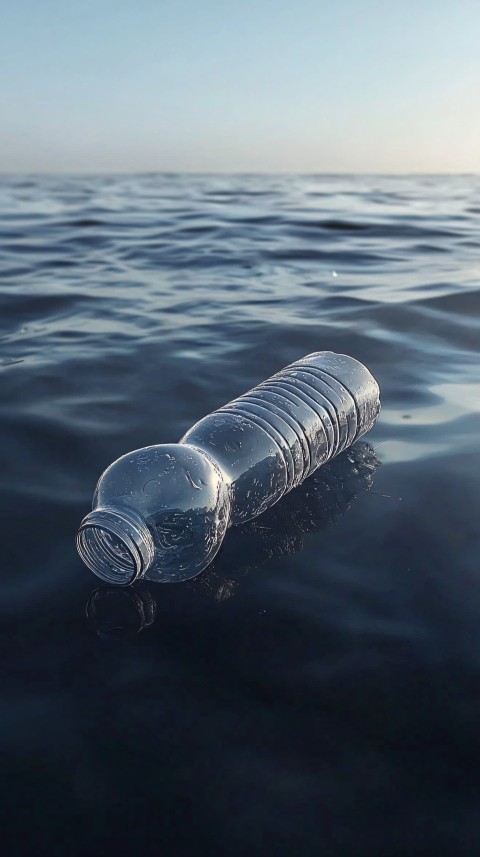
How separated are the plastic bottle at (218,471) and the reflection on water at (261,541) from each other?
0.12ft

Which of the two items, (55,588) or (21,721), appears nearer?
(21,721)

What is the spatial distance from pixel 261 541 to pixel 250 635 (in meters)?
0.39

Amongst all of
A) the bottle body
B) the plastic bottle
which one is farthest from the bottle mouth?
the bottle body

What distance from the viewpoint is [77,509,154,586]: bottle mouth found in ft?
5.11

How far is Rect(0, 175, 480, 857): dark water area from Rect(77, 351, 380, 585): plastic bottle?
68 millimetres

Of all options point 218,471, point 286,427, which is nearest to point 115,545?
point 218,471

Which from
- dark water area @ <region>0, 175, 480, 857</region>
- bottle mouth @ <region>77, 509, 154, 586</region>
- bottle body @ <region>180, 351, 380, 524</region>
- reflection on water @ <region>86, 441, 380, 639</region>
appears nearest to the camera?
dark water area @ <region>0, 175, 480, 857</region>

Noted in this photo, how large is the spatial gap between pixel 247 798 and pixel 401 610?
60cm

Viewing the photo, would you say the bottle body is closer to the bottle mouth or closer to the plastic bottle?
the plastic bottle

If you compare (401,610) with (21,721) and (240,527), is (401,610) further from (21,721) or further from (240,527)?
(21,721)

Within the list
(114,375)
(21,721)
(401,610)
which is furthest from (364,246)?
(21,721)

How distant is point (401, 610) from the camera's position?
1.67m

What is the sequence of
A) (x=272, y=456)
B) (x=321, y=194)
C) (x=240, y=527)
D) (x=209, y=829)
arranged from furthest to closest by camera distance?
(x=321, y=194), (x=272, y=456), (x=240, y=527), (x=209, y=829)

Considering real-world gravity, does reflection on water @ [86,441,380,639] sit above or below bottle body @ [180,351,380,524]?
below
